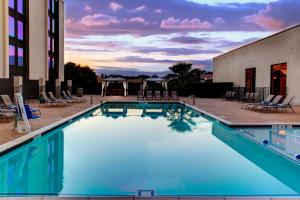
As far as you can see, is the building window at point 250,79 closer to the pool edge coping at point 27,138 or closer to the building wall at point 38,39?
the building wall at point 38,39

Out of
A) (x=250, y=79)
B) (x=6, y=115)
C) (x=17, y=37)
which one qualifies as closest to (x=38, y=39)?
(x=17, y=37)

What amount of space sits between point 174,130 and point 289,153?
499cm

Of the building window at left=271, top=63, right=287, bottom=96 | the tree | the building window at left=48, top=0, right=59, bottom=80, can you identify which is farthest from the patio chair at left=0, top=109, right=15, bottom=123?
the tree

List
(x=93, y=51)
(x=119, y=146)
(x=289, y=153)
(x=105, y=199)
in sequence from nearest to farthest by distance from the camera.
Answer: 1. (x=105, y=199)
2. (x=289, y=153)
3. (x=119, y=146)
4. (x=93, y=51)

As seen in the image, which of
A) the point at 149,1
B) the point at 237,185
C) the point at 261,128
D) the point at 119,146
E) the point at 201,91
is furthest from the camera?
the point at 201,91

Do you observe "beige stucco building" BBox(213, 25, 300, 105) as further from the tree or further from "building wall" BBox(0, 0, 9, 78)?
the tree

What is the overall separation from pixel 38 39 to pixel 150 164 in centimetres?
2237

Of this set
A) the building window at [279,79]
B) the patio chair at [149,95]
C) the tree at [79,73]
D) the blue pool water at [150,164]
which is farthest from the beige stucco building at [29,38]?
the tree at [79,73]

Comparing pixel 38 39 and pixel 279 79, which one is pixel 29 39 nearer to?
pixel 38 39

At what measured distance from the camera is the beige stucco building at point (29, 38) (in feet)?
68.3

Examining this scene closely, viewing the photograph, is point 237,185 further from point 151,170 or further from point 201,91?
point 201,91

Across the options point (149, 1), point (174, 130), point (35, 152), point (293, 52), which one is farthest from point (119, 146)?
point (149, 1)

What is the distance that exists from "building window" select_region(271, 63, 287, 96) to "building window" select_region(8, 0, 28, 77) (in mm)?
15911

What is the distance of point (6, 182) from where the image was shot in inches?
232
